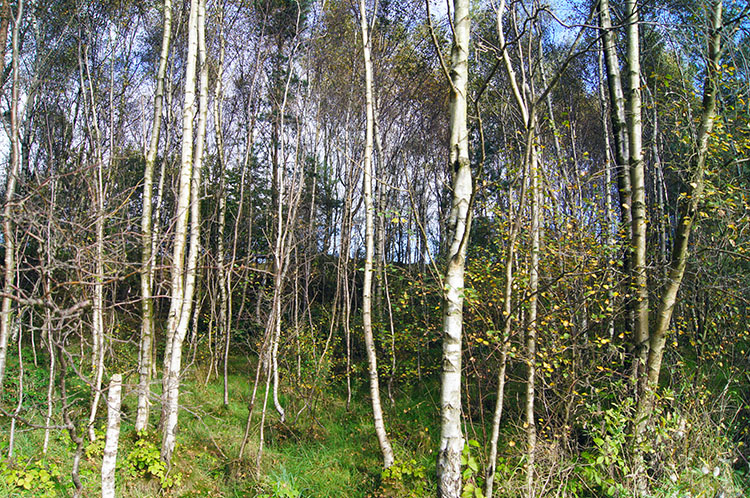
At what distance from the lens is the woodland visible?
327cm

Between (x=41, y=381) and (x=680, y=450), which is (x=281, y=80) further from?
(x=680, y=450)

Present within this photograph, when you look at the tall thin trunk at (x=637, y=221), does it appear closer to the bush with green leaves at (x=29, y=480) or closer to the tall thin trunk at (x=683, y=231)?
the tall thin trunk at (x=683, y=231)

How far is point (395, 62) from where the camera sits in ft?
33.2

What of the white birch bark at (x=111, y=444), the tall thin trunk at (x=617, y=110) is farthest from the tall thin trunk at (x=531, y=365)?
the white birch bark at (x=111, y=444)

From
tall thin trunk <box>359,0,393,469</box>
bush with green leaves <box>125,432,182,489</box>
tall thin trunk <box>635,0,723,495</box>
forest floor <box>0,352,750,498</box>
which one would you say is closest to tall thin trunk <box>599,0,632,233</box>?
tall thin trunk <box>635,0,723,495</box>

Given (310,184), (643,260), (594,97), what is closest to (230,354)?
(310,184)

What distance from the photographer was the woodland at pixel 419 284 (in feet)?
10.7

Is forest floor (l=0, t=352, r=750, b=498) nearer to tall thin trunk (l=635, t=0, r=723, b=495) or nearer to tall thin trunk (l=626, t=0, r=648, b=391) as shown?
tall thin trunk (l=635, t=0, r=723, b=495)

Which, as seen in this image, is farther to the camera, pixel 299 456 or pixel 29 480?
pixel 299 456

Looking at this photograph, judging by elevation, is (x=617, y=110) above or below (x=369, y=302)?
above

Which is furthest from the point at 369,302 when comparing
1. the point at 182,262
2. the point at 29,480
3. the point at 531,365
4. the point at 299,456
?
the point at 29,480

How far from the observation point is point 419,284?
427 centimetres

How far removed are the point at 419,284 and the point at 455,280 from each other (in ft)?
4.22

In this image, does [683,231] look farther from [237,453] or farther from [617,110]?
[237,453]
